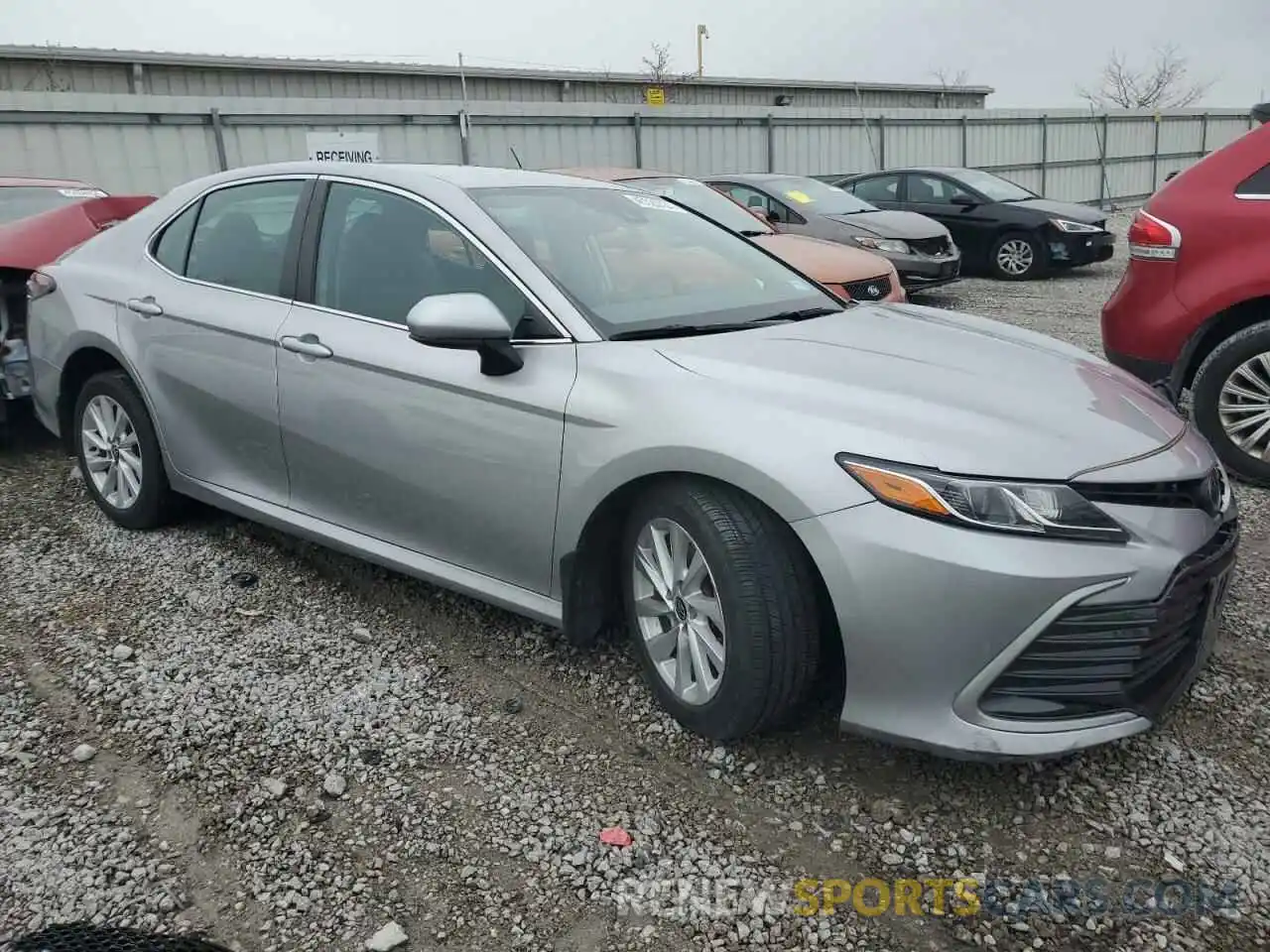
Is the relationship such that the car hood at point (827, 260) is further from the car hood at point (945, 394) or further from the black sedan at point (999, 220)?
the black sedan at point (999, 220)

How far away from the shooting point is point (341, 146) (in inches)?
505

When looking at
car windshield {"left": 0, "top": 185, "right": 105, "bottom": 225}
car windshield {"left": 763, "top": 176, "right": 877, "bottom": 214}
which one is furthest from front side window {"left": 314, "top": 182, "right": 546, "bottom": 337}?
car windshield {"left": 763, "top": 176, "right": 877, "bottom": 214}

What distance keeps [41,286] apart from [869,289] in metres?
5.27

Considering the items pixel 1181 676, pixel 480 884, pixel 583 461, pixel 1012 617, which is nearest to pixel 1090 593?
pixel 1012 617

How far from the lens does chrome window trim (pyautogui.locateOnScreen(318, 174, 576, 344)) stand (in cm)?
298

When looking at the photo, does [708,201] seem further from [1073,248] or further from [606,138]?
[606,138]

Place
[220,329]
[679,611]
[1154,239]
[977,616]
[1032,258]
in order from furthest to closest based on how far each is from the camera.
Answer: [1032,258]
[1154,239]
[220,329]
[679,611]
[977,616]

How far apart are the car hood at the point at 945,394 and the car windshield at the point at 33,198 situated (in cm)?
537

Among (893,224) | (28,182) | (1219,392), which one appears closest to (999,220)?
(893,224)

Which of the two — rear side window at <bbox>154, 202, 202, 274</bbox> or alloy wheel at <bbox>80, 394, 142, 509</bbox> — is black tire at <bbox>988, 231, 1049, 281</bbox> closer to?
rear side window at <bbox>154, 202, 202, 274</bbox>

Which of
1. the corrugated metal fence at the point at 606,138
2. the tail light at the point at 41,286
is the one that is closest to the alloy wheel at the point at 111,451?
the tail light at the point at 41,286

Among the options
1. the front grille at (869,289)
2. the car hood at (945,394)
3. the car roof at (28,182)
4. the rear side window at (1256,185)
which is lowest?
the front grille at (869,289)

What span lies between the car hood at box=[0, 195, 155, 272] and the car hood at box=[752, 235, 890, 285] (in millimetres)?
4167

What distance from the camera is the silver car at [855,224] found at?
10.6 metres
